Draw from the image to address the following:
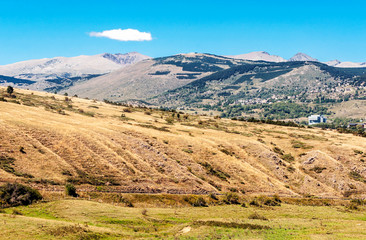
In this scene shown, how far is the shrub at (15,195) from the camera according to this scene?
156 ft

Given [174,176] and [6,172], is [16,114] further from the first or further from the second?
[174,176]

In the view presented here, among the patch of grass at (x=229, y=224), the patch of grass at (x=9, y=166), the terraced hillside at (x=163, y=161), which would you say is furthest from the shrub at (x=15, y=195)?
the patch of grass at (x=229, y=224)

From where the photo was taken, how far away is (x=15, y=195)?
48.4 metres

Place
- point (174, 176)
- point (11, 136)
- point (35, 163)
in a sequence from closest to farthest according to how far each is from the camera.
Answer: point (35, 163) → point (11, 136) → point (174, 176)

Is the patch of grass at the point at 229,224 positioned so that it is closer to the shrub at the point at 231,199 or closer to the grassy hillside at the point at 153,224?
the grassy hillside at the point at 153,224

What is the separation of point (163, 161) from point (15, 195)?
3664 cm

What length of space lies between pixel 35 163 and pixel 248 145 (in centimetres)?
5912

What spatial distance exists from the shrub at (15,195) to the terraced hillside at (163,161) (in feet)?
19.7

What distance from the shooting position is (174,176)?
74938 millimetres

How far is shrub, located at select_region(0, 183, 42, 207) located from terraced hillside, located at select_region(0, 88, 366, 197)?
600cm

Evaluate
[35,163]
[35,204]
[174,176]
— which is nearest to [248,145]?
[174,176]

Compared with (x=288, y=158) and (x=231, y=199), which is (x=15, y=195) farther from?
(x=288, y=158)

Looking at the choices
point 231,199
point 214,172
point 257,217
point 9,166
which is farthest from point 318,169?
point 9,166

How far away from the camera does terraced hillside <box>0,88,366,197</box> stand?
6444cm
